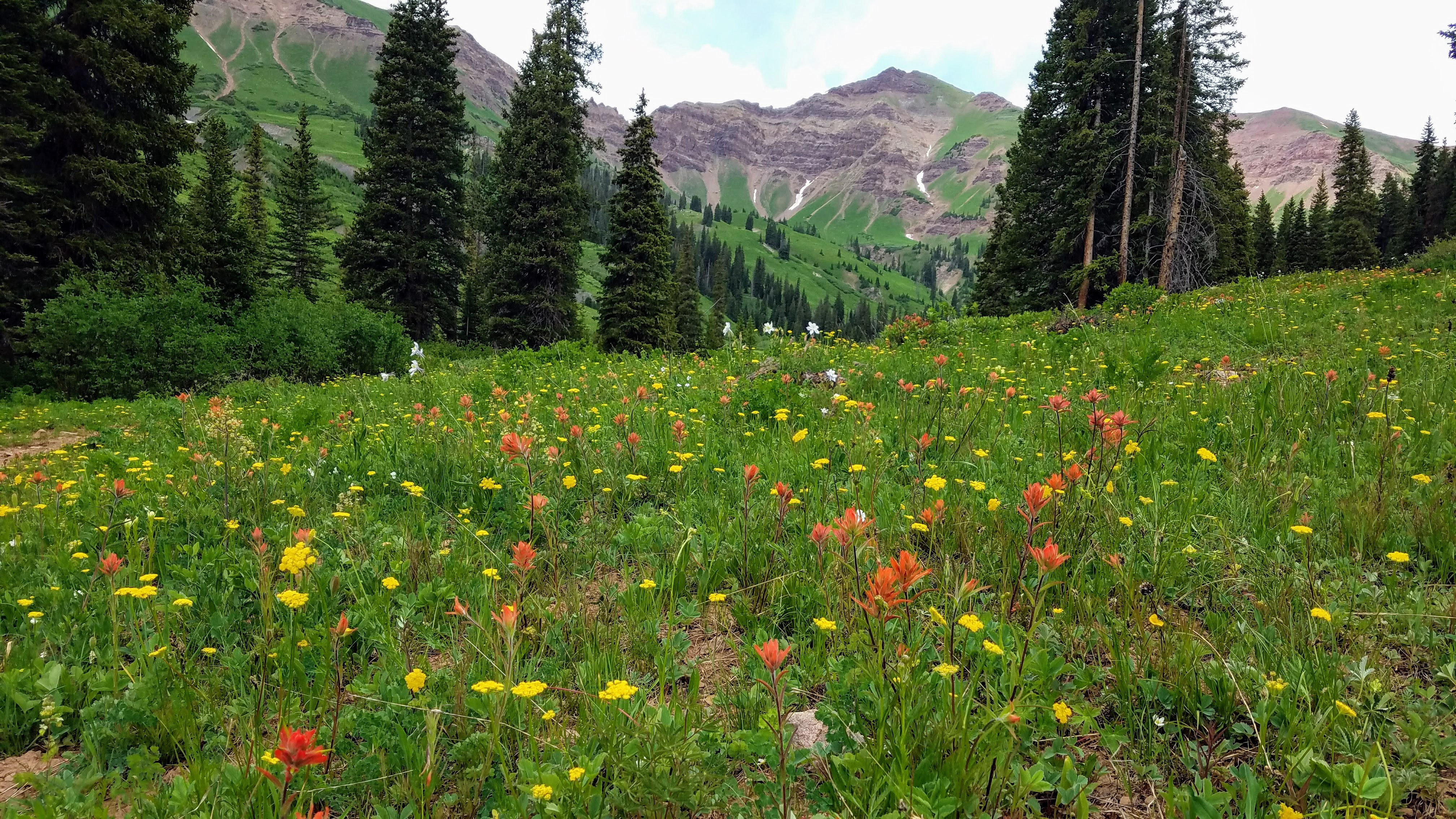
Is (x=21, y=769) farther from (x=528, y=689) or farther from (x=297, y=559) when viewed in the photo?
(x=528, y=689)

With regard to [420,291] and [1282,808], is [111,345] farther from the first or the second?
[1282,808]

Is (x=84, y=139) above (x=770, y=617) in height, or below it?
above

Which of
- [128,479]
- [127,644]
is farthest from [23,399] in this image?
[127,644]

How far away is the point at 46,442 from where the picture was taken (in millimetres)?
9859

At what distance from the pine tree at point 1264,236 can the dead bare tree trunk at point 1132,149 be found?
4180cm

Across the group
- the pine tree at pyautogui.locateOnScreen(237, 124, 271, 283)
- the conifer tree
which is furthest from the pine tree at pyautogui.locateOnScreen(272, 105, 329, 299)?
the conifer tree

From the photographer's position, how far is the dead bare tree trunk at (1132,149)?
19547mm

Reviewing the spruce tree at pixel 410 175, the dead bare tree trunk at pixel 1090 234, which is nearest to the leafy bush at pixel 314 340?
the spruce tree at pixel 410 175

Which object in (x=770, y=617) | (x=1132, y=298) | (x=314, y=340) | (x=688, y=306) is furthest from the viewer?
(x=688, y=306)

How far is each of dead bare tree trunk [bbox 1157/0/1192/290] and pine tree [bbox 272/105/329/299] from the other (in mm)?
49116

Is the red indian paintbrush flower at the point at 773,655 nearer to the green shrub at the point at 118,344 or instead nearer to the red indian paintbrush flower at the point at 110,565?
the red indian paintbrush flower at the point at 110,565

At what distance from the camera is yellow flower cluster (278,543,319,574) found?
1998mm

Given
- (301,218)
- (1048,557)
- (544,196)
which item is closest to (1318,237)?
(544,196)

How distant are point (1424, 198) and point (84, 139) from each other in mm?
87913
